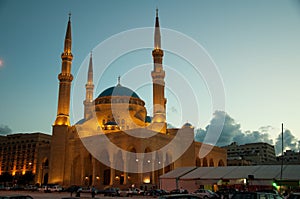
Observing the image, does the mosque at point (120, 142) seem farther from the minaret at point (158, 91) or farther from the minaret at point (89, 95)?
the minaret at point (89, 95)

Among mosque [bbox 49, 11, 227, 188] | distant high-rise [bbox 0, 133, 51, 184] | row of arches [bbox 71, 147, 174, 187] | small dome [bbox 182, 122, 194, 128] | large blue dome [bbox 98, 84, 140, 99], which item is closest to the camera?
row of arches [bbox 71, 147, 174, 187]

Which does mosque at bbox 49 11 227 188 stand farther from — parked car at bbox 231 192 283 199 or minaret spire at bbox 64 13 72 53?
parked car at bbox 231 192 283 199

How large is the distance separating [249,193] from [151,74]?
146 feet

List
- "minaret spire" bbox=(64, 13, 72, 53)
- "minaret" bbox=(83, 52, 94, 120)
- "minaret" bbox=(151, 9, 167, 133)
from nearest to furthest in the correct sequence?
"minaret" bbox=(151, 9, 167, 133) < "minaret spire" bbox=(64, 13, 72, 53) < "minaret" bbox=(83, 52, 94, 120)

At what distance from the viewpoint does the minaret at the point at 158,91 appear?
54844 mm

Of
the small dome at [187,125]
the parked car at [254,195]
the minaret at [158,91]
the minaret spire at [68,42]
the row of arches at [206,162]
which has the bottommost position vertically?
the parked car at [254,195]

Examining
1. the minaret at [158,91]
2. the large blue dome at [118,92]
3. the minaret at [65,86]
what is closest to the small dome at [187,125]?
the minaret at [158,91]

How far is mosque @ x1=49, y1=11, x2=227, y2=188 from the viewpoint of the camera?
4906 centimetres

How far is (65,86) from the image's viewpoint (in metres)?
59.2

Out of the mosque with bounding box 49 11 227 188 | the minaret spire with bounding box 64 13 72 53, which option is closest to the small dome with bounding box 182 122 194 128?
the mosque with bounding box 49 11 227 188

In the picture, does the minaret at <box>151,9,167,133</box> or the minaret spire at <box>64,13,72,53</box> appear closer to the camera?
the minaret at <box>151,9,167,133</box>

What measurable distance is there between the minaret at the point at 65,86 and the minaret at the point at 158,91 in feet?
48.8

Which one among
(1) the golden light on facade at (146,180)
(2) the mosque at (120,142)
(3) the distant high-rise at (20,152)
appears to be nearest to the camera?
(1) the golden light on facade at (146,180)

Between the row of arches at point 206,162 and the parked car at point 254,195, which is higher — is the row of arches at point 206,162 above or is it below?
above
